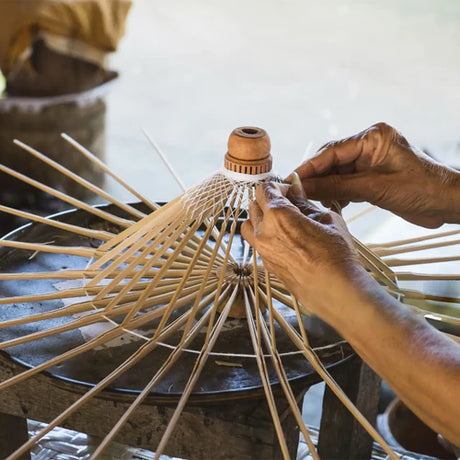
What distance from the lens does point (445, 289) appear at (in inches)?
94.8

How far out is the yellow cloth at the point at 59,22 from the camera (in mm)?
3354

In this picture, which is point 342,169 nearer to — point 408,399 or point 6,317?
point 408,399

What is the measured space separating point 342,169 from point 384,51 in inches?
189

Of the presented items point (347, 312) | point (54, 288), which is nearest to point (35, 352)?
point (54, 288)

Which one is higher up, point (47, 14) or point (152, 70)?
point (152, 70)

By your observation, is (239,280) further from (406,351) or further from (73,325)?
(406,351)

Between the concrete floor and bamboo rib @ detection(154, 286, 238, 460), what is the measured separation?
7.64ft

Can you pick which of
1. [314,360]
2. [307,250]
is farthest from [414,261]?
[307,250]

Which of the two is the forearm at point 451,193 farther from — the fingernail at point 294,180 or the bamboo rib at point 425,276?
the fingernail at point 294,180

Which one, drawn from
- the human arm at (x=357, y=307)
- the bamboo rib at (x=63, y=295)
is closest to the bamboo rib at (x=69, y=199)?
the bamboo rib at (x=63, y=295)

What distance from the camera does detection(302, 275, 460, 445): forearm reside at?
1.02 metres

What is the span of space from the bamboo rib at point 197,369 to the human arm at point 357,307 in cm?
21

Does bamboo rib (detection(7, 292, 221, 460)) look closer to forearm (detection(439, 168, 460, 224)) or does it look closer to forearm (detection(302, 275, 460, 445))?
forearm (detection(302, 275, 460, 445))

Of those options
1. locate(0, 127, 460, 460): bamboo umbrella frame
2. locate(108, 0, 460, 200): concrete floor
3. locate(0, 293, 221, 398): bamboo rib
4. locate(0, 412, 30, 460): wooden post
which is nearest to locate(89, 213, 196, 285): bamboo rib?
locate(0, 127, 460, 460): bamboo umbrella frame
